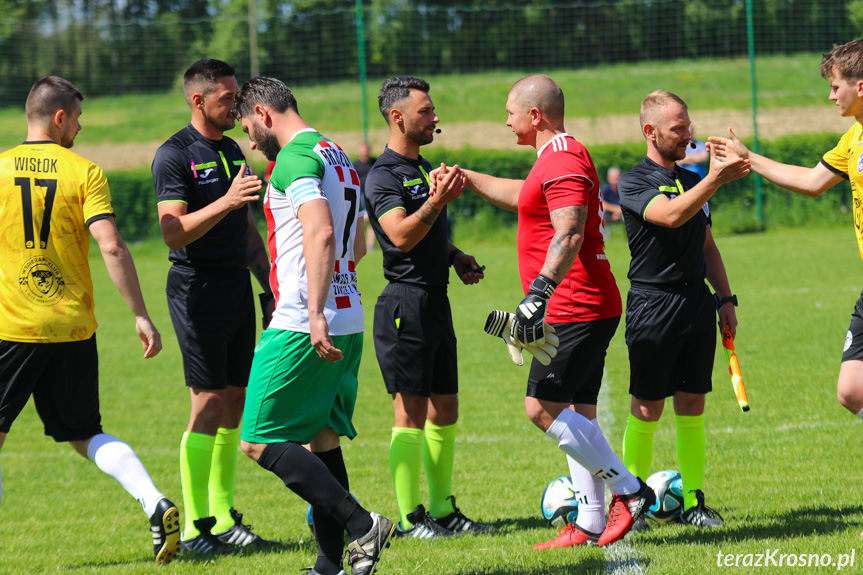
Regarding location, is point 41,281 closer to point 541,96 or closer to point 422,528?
point 422,528

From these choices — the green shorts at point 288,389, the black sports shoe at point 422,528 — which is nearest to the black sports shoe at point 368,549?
the green shorts at point 288,389

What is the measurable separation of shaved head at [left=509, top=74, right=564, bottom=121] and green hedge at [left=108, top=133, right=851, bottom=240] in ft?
60.1

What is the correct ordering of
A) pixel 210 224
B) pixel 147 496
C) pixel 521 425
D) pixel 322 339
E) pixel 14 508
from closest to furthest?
pixel 322 339 < pixel 147 496 < pixel 210 224 < pixel 14 508 < pixel 521 425

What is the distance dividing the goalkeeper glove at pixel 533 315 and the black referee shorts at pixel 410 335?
121 centimetres

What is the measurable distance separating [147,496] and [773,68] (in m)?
28.5

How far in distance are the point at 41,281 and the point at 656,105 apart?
11.6ft

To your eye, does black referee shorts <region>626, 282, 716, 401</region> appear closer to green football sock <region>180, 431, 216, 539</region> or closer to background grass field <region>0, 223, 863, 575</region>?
background grass field <region>0, 223, 863, 575</region>

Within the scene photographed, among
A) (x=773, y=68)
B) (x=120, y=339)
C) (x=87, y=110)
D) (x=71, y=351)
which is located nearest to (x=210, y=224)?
(x=71, y=351)

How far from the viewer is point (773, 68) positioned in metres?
28.9

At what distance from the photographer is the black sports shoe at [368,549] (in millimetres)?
3799

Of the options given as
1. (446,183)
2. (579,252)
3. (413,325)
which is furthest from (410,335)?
(579,252)

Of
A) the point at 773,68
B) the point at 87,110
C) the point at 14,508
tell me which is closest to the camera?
the point at 14,508

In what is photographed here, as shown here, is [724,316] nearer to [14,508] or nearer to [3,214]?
[3,214]

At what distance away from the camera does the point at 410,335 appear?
17.4 ft
